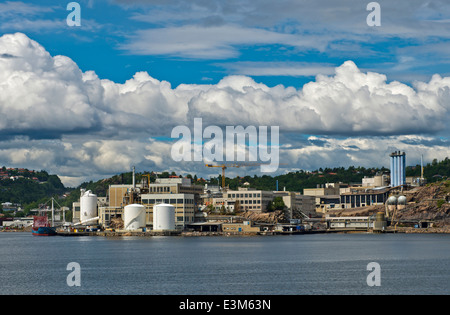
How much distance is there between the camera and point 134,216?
197 metres

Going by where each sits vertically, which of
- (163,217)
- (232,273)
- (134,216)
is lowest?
(232,273)

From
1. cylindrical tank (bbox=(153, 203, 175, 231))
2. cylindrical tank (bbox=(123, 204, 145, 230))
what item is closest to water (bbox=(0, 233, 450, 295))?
cylindrical tank (bbox=(153, 203, 175, 231))

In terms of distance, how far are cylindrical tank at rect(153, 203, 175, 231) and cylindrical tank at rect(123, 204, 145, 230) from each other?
5.45 m

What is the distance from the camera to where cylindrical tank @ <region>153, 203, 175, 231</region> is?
190375 mm

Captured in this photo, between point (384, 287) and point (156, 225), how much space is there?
431 feet

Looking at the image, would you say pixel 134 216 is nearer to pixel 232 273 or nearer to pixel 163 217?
pixel 163 217

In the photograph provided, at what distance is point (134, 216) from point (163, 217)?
396 inches

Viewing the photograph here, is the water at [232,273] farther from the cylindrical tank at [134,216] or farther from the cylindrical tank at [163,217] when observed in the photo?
the cylindrical tank at [134,216]

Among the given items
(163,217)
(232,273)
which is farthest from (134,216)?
(232,273)
